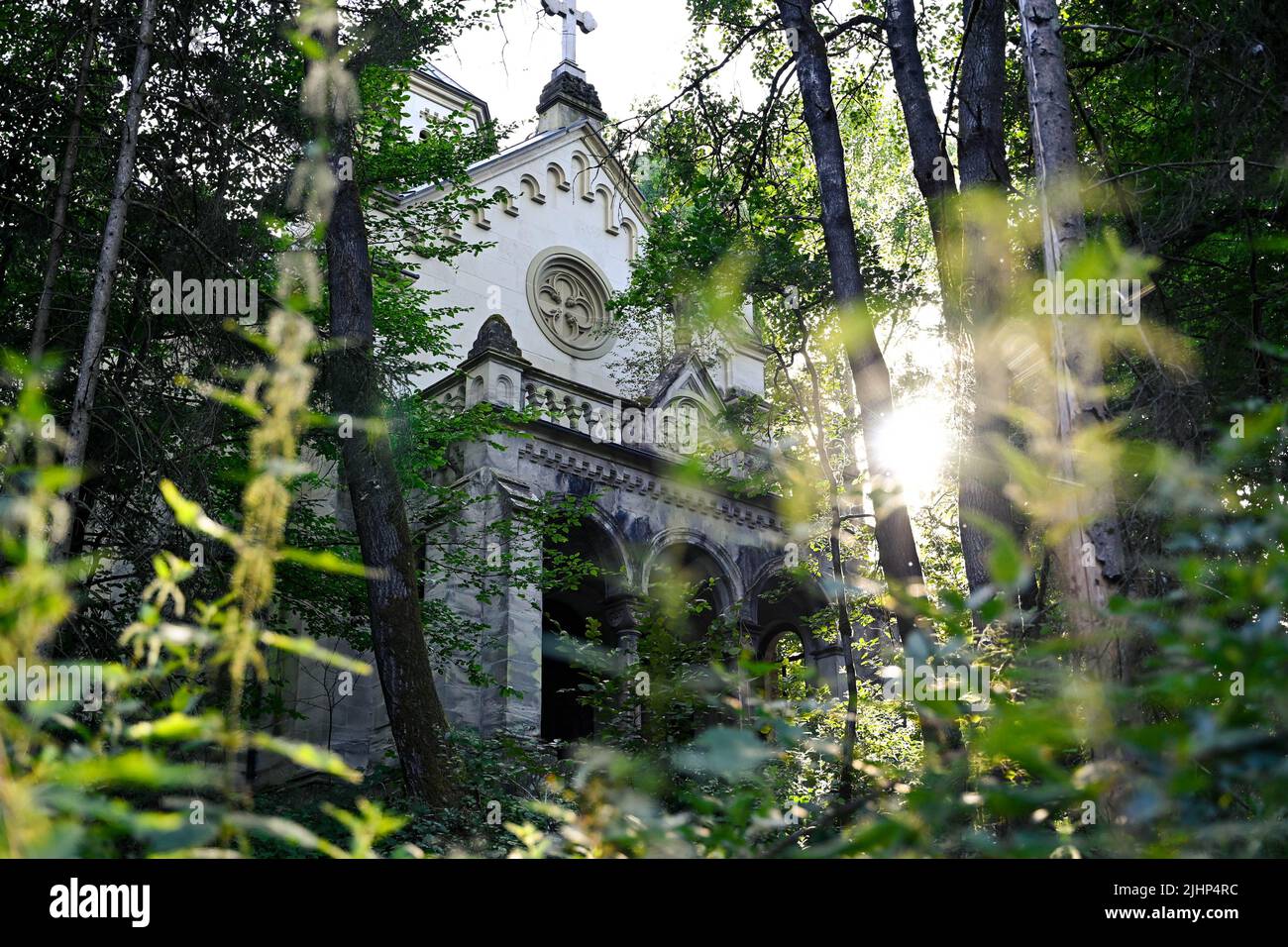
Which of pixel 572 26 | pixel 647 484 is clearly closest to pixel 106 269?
pixel 647 484

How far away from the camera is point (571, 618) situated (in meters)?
21.4

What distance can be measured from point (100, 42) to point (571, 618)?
44.1 ft

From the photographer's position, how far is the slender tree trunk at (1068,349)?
5.09 metres

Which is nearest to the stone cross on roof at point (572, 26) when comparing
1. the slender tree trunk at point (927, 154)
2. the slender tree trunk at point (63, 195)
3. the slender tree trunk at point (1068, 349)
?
the slender tree trunk at point (927, 154)

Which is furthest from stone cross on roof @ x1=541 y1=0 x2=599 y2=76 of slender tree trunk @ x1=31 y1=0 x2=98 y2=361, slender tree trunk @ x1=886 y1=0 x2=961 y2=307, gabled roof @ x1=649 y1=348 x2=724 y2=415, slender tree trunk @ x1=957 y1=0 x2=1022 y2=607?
slender tree trunk @ x1=31 y1=0 x2=98 y2=361

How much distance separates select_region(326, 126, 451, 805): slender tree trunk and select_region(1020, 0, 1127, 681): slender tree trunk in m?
5.24

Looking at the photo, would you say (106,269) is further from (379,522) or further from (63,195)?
(379,522)

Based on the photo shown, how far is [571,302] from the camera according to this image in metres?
24.7

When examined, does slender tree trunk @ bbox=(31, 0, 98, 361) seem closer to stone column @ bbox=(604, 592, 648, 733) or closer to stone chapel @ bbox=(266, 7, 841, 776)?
stone chapel @ bbox=(266, 7, 841, 776)

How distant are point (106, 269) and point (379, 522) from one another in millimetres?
3041

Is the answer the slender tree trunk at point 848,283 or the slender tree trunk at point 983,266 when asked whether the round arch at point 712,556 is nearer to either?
the slender tree trunk at point 848,283

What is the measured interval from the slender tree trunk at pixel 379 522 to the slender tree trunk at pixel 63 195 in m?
2.32

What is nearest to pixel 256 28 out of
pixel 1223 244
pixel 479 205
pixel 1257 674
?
pixel 479 205
